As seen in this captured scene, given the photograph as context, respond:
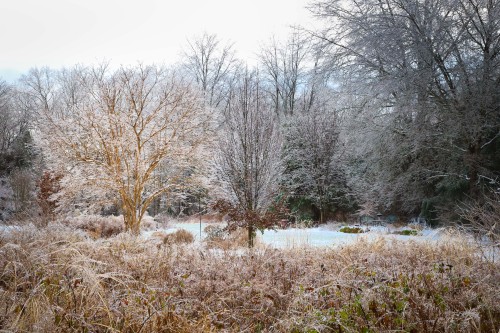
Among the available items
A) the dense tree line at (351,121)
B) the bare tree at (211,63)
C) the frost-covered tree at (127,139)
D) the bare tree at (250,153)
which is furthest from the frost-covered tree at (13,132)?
the bare tree at (250,153)

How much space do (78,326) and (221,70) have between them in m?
24.4

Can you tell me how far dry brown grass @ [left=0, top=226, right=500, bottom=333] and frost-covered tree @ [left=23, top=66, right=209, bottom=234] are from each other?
535 cm

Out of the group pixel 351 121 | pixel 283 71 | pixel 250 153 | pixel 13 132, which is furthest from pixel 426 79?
pixel 13 132

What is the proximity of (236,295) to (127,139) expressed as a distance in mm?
7731

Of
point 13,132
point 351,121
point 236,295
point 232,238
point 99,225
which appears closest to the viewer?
point 236,295

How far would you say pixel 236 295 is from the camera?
12.4ft

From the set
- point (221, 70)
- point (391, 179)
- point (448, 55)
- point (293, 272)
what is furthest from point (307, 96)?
point (293, 272)

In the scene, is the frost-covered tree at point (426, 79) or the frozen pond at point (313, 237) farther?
the frost-covered tree at point (426, 79)

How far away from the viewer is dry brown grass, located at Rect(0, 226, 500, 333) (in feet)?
9.18

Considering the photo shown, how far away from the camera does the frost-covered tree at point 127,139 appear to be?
10.3 meters

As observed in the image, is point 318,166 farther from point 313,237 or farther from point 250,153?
point 250,153

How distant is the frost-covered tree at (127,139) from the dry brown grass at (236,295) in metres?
5.35

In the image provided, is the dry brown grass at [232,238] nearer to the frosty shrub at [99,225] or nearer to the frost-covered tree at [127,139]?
the frost-covered tree at [127,139]

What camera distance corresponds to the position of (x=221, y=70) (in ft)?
84.7
